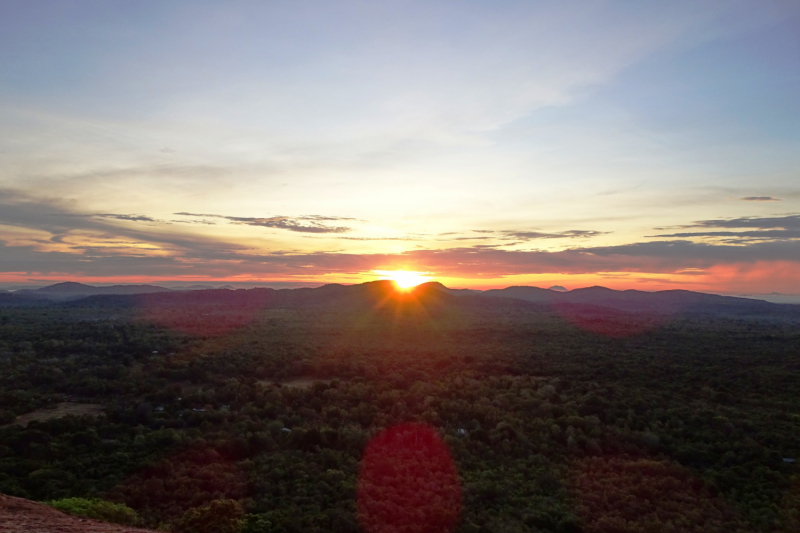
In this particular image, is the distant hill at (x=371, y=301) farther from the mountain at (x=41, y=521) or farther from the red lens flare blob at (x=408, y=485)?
the mountain at (x=41, y=521)

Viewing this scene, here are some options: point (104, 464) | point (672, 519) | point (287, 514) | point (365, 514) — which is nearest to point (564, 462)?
point (672, 519)

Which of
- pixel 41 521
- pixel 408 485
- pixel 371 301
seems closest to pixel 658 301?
pixel 371 301

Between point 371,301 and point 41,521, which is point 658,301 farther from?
point 41,521

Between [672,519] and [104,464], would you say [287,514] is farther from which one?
[672,519]

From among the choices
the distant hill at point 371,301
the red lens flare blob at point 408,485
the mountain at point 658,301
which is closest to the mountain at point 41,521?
the red lens flare blob at point 408,485

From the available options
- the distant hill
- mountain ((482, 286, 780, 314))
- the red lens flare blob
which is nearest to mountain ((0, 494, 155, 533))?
the red lens flare blob

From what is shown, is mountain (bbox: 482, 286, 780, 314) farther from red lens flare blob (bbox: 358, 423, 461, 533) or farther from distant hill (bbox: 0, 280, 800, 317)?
red lens flare blob (bbox: 358, 423, 461, 533)

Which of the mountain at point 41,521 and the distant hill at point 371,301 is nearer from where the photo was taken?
the mountain at point 41,521
